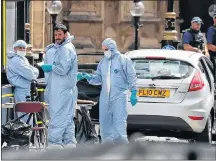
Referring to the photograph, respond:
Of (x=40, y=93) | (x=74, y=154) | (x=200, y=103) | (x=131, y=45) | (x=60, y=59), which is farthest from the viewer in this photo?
(x=131, y=45)

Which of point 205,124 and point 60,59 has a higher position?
point 60,59

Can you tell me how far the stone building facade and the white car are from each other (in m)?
18.9

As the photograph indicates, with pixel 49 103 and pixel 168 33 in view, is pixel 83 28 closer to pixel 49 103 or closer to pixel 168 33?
pixel 168 33

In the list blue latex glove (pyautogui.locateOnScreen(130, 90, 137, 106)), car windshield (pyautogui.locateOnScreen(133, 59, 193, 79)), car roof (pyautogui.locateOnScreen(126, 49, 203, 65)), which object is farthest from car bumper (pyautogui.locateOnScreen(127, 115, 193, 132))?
car roof (pyautogui.locateOnScreen(126, 49, 203, 65))

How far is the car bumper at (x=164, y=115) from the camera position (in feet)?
40.9

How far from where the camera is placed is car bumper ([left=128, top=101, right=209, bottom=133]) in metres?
12.5

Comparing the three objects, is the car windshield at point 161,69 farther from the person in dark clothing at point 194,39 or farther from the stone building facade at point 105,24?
the stone building facade at point 105,24

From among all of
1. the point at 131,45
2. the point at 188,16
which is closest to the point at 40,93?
the point at 131,45

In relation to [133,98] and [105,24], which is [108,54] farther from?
[105,24]

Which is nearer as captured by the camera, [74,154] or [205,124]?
[74,154]

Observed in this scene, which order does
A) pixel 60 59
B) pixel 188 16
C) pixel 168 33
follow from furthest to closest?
pixel 188 16
pixel 168 33
pixel 60 59

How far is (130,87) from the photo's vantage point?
12117 millimetres

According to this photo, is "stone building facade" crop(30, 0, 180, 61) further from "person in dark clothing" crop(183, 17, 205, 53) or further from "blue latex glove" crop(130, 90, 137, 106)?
"blue latex glove" crop(130, 90, 137, 106)

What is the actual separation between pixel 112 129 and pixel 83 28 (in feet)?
67.0
